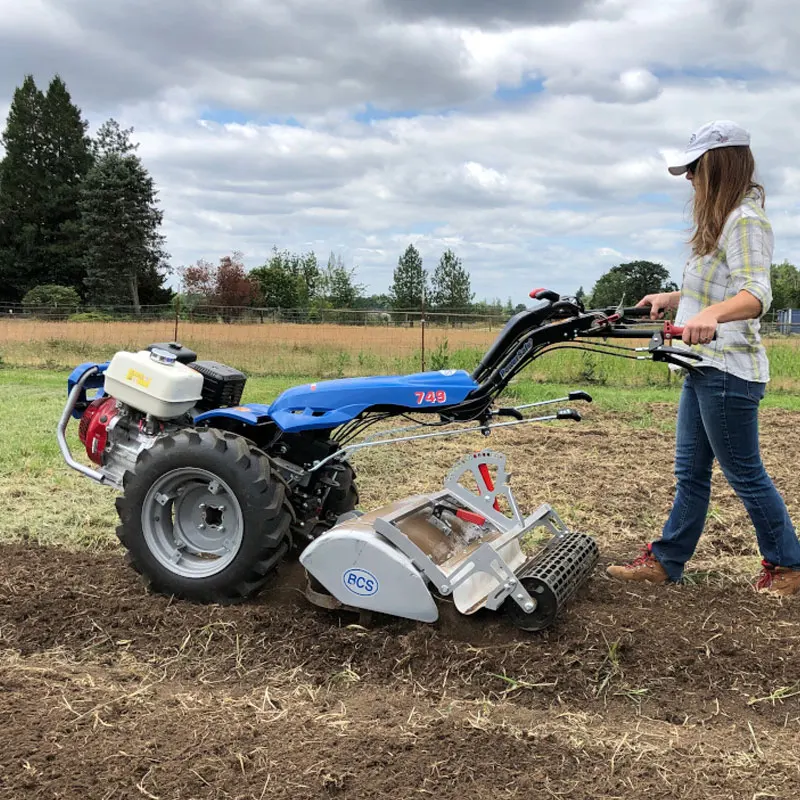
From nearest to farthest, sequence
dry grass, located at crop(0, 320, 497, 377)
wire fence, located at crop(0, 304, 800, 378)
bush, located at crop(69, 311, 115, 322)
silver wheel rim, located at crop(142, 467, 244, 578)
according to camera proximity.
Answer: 1. silver wheel rim, located at crop(142, 467, 244, 578)
2. wire fence, located at crop(0, 304, 800, 378)
3. dry grass, located at crop(0, 320, 497, 377)
4. bush, located at crop(69, 311, 115, 322)

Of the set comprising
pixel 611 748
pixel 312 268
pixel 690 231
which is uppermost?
pixel 312 268

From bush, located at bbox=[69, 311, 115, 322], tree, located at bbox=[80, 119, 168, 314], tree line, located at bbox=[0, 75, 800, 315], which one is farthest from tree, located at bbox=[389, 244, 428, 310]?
bush, located at bbox=[69, 311, 115, 322]

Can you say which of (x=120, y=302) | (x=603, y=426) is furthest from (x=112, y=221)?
(x=603, y=426)

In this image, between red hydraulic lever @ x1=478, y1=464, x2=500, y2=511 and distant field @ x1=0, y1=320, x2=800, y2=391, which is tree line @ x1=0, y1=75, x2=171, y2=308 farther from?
red hydraulic lever @ x1=478, y1=464, x2=500, y2=511

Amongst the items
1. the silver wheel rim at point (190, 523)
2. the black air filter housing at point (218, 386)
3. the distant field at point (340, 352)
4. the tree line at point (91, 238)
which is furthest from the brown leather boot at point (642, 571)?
the tree line at point (91, 238)

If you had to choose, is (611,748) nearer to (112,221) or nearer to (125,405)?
(125,405)

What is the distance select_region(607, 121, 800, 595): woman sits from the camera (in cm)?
345

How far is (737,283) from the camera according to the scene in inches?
136

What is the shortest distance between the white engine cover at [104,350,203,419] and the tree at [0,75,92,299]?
49.7 meters

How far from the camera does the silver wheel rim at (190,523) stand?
12.2 feet

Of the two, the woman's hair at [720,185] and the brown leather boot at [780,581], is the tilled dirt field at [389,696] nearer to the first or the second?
the brown leather boot at [780,581]

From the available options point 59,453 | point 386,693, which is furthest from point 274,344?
point 386,693

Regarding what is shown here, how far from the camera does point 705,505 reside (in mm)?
3961

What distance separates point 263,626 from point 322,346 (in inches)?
552
